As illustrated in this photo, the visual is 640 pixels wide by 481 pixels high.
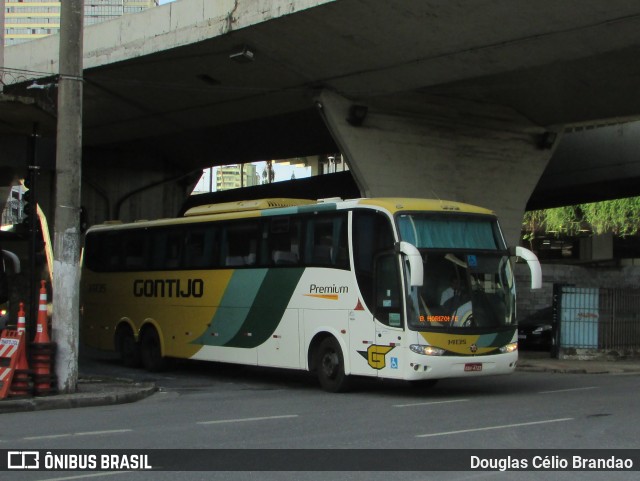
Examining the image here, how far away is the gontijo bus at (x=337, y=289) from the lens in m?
14.7

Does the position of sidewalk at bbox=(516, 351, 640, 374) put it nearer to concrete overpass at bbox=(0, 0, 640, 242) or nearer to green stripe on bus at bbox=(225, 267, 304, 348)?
concrete overpass at bbox=(0, 0, 640, 242)

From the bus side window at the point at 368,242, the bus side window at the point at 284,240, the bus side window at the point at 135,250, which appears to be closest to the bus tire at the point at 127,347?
the bus side window at the point at 135,250

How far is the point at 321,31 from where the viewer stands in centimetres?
2084

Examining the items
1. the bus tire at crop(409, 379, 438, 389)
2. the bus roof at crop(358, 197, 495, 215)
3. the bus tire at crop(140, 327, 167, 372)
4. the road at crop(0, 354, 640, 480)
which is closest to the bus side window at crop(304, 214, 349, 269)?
the bus roof at crop(358, 197, 495, 215)

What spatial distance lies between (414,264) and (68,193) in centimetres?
574

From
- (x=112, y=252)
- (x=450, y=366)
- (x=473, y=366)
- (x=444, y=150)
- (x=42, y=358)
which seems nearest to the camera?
(x=42, y=358)

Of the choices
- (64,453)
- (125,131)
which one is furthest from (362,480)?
(125,131)

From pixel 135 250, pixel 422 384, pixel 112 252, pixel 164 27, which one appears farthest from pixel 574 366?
pixel 164 27

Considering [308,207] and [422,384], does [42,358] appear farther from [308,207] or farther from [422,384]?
[422,384]

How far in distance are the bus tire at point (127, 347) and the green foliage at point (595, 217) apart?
3115 centimetres

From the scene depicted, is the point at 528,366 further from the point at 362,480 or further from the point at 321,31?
the point at 362,480

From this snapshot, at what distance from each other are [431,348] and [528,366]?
8.74 m

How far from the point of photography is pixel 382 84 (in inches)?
947

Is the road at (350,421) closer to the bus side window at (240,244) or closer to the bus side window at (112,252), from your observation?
the bus side window at (240,244)
